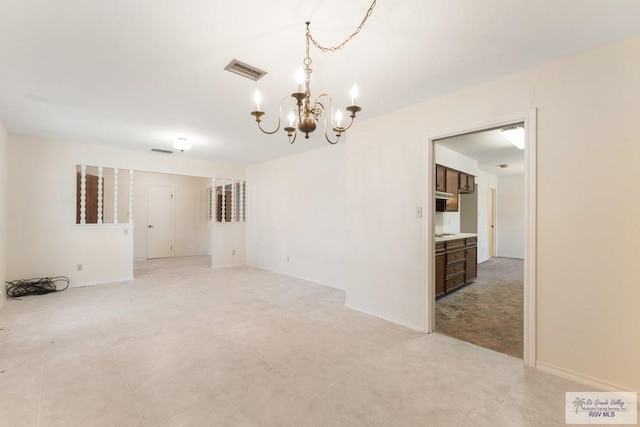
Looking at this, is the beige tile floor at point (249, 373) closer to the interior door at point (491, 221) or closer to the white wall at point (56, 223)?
the white wall at point (56, 223)

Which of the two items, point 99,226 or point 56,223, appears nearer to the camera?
point 56,223

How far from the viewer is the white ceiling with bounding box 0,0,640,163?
1632mm

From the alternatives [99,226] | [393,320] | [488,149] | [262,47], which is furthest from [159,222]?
[488,149]

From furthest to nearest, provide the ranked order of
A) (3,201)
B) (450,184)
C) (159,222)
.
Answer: (159,222) → (450,184) → (3,201)

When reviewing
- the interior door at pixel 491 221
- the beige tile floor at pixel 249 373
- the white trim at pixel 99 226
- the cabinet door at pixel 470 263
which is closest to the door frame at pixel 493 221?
the interior door at pixel 491 221

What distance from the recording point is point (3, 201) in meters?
3.96

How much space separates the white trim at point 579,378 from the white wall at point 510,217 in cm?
695

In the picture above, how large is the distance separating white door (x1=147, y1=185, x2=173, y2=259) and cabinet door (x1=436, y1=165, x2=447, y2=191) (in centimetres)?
716

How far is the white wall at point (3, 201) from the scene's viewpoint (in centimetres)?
378

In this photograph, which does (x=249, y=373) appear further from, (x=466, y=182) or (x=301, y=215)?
(x=466, y=182)

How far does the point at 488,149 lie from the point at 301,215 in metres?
3.63

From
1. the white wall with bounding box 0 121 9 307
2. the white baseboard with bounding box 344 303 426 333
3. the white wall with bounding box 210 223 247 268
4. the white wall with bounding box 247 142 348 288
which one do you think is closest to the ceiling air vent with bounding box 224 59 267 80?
the white wall with bounding box 247 142 348 288

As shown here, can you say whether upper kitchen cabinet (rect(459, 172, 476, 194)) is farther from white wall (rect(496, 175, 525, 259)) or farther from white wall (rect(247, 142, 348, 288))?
white wall (rect(496, 175, 525, 259))

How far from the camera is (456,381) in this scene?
6.72ft
